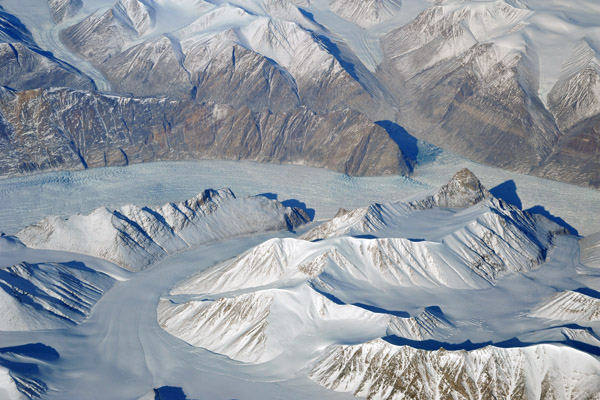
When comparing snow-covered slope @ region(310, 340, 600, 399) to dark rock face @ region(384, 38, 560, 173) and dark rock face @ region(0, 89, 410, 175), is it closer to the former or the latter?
dark rock face @ region(0, 89, 410, 175)

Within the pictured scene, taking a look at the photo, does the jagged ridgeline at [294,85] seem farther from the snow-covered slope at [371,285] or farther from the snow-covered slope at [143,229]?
A: the snow-covered slope at [371,285]

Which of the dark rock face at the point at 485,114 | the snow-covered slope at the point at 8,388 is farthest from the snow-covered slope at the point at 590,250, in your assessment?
the snow-covered slope at the point at 8,388

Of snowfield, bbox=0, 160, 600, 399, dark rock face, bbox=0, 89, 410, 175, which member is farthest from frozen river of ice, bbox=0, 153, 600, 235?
dark rock face, bbox=0, 89, 410, 175

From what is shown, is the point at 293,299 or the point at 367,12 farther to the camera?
the point at 367,12

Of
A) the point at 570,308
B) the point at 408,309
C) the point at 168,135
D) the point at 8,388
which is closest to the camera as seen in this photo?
the point at 8,388

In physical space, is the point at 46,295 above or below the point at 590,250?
above

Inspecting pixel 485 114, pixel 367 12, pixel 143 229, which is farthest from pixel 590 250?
pixel 367 12

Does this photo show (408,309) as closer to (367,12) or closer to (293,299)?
(293,299)
